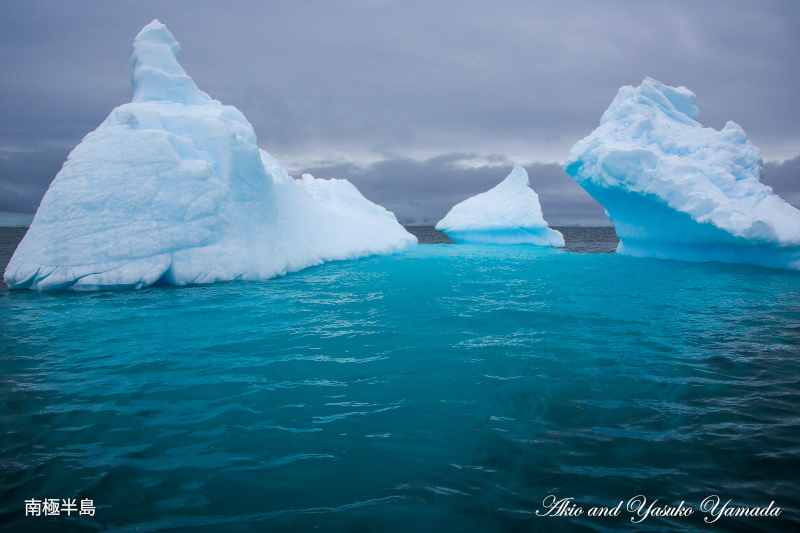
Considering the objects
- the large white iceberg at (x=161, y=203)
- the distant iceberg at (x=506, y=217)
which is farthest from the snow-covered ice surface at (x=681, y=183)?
the large white iceberg at (x=161, y=203)

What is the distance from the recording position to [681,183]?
529 inches

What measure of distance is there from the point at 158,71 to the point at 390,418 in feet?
42.5

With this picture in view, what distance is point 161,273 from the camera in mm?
9094

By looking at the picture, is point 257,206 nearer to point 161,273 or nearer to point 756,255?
point 161,273

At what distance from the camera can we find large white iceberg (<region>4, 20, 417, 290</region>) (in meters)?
8.71

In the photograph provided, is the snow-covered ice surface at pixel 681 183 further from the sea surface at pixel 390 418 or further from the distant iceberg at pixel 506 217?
the distant iceberg at pixel 506 217

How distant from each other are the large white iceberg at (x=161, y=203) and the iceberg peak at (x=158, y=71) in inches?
1.1

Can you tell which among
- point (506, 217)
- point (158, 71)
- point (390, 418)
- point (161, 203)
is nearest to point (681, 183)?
point (506, 217)

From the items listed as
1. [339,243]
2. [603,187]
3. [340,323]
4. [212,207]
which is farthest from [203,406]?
[603,187]

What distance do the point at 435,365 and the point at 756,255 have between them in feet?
52.2

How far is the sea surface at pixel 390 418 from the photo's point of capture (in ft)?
7.77

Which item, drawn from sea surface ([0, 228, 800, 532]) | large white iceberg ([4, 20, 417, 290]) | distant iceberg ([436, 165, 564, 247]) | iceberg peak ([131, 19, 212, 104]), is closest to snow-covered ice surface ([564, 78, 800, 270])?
sea surface ([0, 228, 800, 532])

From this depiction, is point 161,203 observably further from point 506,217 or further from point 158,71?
point 506,217

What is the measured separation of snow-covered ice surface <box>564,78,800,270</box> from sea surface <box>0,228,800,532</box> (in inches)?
299
